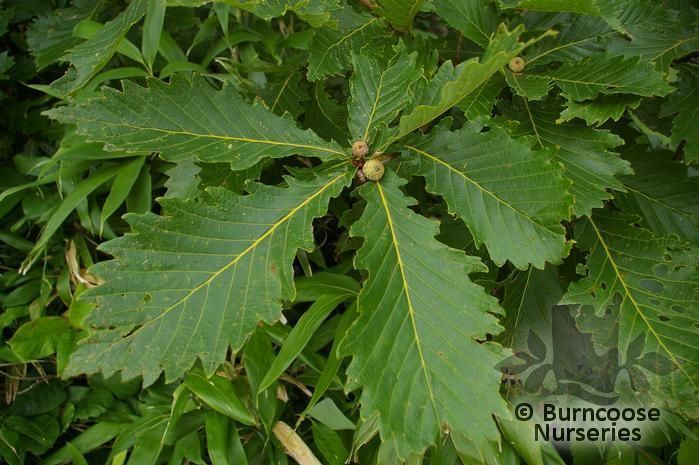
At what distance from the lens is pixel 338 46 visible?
989 mm

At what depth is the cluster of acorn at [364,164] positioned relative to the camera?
827 mm

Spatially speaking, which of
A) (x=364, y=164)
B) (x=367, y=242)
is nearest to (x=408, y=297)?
(x=367, y=242)

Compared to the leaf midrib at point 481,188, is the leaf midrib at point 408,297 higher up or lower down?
lower down

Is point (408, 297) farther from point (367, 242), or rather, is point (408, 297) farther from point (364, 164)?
point (364, 164)

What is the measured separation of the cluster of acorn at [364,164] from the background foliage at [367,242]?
0.05 ft

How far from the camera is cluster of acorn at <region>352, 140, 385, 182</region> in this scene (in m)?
0.83

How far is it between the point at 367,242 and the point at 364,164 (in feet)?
0.46

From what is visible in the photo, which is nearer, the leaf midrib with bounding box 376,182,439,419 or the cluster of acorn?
the leaf midrib with bounding box 376,182,439,419

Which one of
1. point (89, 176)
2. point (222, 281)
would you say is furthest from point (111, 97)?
point (89, 176)

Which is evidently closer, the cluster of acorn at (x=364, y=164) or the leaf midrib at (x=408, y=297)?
the leaf midrib at (x=408, y=297)

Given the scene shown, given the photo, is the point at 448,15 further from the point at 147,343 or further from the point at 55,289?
the point at 55,289

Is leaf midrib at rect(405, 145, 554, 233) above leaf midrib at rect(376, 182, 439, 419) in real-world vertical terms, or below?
above

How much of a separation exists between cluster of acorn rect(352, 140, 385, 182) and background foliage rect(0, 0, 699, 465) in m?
0.01

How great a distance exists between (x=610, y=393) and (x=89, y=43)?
→ 1.05 m
